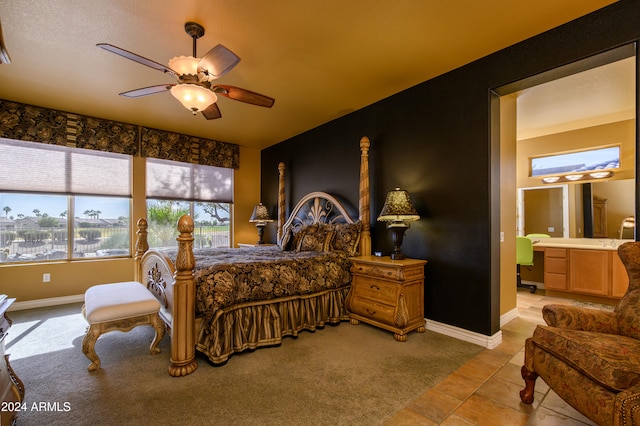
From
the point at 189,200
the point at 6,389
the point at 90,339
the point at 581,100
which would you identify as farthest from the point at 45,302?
the point at 581,100

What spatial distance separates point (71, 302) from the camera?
4.29 metres

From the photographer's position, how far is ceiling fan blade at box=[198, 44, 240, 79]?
2096 mm

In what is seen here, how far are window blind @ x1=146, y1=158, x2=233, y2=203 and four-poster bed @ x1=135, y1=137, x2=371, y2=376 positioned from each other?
5.33 feet

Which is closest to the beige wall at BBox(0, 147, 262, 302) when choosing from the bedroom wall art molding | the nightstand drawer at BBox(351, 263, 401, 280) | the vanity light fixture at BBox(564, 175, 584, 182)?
the bedroom wall art molding

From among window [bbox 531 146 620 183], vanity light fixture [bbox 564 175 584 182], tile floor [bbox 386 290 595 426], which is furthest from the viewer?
vanity light fixture [bbox 564 175 584 182]

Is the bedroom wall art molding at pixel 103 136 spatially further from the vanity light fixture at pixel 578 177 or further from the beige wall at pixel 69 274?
the vanity light fixture at pixel 578 177

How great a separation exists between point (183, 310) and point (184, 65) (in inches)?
75.8

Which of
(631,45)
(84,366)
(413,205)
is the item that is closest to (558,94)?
(631,45)

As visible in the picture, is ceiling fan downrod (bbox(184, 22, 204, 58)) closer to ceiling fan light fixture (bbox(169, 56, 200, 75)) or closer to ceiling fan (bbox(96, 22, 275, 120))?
ceiling fan (bbox(96, 22, 275, 120))

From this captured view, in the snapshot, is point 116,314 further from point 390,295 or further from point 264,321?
point 390,295

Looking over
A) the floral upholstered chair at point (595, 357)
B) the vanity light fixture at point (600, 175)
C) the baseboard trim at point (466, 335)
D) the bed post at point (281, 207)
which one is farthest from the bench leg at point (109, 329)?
the vanity light fixture at point (600, 175)

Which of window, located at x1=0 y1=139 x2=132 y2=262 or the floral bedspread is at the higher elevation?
window, located at x1=0 y1=139 x2=132 y2=262

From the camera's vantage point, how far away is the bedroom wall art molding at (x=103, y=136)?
3.97 metres

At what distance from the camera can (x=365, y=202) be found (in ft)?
12.6
